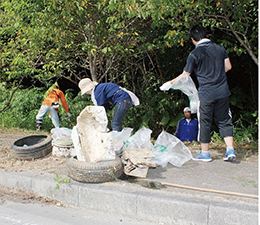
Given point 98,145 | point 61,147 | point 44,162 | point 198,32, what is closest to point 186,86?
point 198,32

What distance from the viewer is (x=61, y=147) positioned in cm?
486

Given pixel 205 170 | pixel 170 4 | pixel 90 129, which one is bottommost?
pixel 205 170

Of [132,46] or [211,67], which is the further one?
[132,46]

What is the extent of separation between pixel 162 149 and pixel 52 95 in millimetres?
4994

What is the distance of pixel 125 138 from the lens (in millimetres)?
4832

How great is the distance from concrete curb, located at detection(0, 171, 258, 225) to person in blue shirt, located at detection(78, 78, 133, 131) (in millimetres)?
1778

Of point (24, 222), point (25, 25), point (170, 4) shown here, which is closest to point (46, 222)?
point (24, 222)

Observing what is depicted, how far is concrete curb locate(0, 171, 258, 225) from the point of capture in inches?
111

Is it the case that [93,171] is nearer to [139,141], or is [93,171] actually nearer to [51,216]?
[51,216]

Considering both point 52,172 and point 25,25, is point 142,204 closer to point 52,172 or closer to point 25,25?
point 52,172

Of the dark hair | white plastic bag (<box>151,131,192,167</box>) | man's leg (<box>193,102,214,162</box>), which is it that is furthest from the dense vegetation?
white plastic bag (<box>151,131,192,167</box>)

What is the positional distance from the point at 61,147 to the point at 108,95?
1302 millimetres

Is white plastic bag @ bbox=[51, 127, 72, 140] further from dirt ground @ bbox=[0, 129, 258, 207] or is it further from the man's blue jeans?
the man's blue jeans

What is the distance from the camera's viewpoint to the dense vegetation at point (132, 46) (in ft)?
18.6
